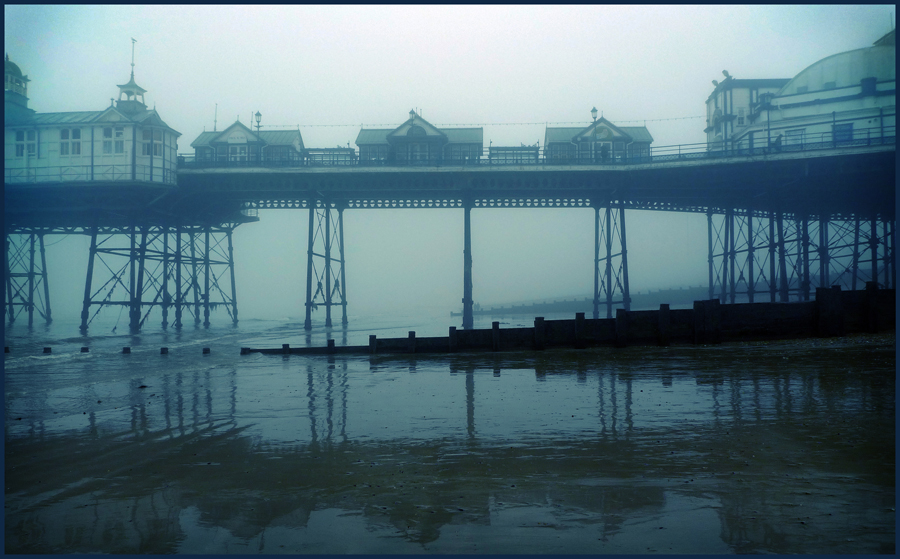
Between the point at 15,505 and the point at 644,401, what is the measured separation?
905cm

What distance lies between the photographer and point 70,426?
31.3 feet

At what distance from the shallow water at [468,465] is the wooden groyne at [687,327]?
6.05 m

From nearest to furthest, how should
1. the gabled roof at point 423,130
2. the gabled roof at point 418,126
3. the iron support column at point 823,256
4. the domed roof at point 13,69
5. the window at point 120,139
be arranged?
the window at point 120,139
the iron support column at point 823,256
the domed roof at point 13,69
the gabled roof at point 418,126
the gabled roof at point 423,130

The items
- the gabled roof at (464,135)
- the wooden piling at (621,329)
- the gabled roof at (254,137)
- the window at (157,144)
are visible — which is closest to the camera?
the wooden piling at (621,329)

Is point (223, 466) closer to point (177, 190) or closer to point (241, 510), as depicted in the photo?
point (241, 510)

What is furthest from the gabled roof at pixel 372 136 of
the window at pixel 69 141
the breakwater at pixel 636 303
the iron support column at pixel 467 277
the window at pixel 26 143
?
the breakwater at pixel 636 303

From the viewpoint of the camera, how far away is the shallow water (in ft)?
15.9

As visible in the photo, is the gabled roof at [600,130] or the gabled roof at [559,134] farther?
the gabled roof at [559,134]

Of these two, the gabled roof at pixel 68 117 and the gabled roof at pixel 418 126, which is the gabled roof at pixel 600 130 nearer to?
the gabled roof at pixel 418 126

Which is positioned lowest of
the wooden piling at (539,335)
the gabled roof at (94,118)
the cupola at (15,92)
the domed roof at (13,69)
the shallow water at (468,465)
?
the shallow water at (468,465)

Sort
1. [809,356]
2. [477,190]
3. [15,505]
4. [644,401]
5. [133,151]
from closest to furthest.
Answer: [15,505] < [644,401] < [809,356] < [133,151] < [477,190]

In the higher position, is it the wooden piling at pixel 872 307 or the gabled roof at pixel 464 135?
the gabled roof at pixel 464 135

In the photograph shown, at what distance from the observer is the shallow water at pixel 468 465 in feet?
15.9

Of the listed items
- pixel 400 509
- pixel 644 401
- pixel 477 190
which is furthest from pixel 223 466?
pixel 477 190
